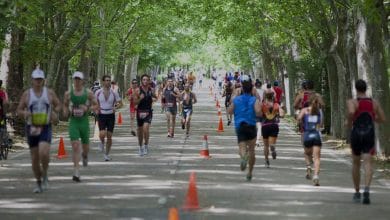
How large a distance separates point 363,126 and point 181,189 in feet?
10.1

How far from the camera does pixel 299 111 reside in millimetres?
15055

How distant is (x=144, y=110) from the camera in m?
19.5

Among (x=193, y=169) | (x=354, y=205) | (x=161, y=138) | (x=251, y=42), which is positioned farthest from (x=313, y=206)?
(x=251, y=42)

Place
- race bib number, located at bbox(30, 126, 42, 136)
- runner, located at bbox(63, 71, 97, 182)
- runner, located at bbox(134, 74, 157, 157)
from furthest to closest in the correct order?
runner, located at bbox(134, 74, 157, 157) < runner, located at bbox(63, 71, 97, 182) < race bib number, located at bbox(30, 126, 42, 136)

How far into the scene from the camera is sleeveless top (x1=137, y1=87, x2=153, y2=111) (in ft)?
64.3

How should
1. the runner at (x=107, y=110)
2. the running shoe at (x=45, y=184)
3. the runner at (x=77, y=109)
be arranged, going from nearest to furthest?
the running shoe at (x=45, y=184) < the runner at (x=77, y=109) < the runner at (x=107, y=110)

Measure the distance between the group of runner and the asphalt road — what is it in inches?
16.1

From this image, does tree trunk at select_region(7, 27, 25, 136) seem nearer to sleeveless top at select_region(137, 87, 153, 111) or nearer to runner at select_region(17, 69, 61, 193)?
sleeveless top at select_region(137, 87, 153, 111)

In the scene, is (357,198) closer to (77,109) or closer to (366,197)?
(366,197)

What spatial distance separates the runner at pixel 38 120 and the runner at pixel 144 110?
6.59 m

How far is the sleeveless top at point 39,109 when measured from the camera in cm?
1266

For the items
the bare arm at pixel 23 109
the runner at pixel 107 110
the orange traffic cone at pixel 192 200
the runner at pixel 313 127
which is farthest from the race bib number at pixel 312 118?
the runner at pixel 107 110

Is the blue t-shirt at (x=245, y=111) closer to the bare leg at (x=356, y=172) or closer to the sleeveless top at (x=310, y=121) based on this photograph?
the sleeveless top at (x=310, y=121)

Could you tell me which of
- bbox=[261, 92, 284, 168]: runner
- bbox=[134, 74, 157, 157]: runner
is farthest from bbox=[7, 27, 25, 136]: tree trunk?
bbox=[261, 92, 284, 168]: runner
